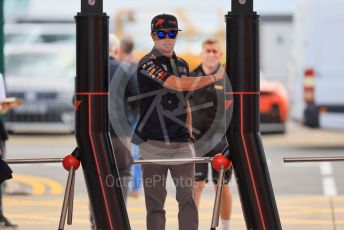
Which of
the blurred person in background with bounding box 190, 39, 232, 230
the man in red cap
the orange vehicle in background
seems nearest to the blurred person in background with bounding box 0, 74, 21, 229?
the man in red cap

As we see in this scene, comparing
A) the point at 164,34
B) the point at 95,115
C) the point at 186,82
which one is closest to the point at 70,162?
the point at 95,115

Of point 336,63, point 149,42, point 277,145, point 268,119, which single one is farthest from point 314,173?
point 149,42

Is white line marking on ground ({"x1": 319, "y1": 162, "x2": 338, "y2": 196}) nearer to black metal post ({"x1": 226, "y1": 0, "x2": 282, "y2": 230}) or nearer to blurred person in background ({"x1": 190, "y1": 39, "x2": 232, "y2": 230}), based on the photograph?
blurred person in background ({"x1": 190, "y1": 39, "x2": 232, "y2": 230})

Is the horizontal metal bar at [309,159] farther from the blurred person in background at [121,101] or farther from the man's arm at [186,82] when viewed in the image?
the blurred person in background at [121,101]

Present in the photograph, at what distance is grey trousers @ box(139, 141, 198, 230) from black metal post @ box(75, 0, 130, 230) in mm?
505

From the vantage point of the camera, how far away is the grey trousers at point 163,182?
8938mm

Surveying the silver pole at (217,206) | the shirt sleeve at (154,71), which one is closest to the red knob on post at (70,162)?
the shirt sleeve at (154,71)

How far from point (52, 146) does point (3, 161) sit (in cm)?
1303

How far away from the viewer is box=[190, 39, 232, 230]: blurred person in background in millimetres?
10516

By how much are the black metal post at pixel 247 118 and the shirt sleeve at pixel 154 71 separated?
1.81ft

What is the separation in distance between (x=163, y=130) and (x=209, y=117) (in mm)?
1789

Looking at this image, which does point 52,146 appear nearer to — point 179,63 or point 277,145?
point 277,145

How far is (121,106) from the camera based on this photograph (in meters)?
11.8

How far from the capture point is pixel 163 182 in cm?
895
